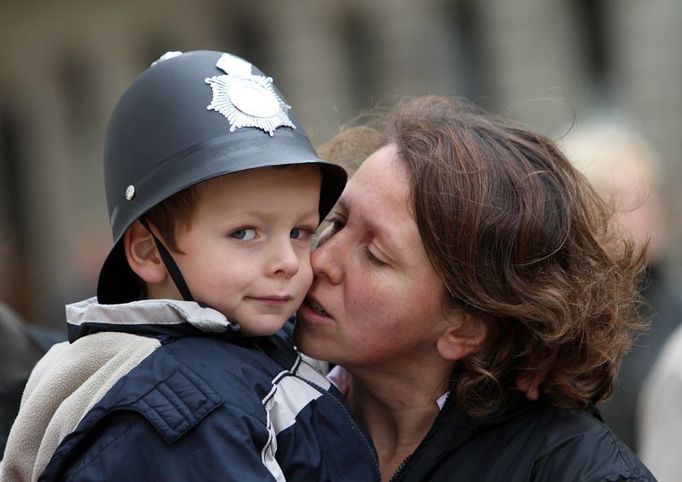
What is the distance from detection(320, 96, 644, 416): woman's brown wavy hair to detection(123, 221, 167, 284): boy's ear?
0.66 m

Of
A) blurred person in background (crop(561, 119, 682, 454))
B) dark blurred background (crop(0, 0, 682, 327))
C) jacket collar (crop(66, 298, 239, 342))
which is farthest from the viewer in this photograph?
dark blurred background (crop(0, 0, 682, 327))

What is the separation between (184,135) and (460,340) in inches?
36.7

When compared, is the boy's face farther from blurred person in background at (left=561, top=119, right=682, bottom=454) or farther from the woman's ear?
blurred person in background at (left=561, top=119, right=682, bottom=454)

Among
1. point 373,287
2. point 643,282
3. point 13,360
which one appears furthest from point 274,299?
point 643,282

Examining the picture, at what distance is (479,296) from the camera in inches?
128

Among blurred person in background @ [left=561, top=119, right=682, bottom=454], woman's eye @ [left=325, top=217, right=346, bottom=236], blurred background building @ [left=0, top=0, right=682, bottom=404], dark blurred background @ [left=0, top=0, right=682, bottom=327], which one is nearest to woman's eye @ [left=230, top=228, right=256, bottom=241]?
woman's eye @ [left=325, top=217, right=346, bottom=236]

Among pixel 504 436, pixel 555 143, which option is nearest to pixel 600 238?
pixel 555 143

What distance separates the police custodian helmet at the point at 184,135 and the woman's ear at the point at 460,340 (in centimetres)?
55

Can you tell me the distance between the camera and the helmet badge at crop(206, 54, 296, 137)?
118 inches

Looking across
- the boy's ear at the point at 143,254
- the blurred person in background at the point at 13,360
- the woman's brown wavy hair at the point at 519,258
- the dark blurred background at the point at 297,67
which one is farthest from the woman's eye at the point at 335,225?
the dark blurred background at the point at 297,67

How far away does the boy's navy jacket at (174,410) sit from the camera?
2695mm

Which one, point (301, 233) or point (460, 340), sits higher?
point (301, 233)

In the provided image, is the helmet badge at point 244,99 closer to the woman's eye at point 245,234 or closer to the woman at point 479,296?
the woman's eye at point 245,234

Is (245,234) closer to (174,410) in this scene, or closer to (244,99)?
(244,99)
